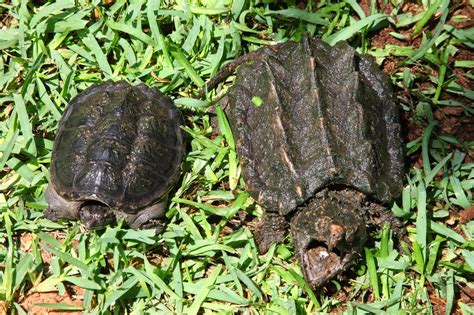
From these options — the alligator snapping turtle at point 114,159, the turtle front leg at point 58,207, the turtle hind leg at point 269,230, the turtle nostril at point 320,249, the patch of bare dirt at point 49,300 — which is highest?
the alligator snapping turtle at point 114,159

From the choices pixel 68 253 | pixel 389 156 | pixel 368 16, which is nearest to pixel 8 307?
pixel 68 253

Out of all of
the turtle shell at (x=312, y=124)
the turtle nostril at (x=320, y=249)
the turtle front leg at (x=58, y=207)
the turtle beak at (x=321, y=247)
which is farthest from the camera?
the turtle front leg at (x=58, y=207)

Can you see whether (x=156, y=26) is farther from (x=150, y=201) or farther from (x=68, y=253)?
(x=68, y=253)

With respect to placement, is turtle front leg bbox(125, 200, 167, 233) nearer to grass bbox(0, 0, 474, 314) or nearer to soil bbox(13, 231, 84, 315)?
grass bbox(0, 0, 474, 314)

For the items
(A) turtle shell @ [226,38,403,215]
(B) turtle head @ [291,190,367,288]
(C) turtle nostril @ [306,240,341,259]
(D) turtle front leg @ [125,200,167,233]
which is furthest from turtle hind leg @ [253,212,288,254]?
(D) turtle front leg @ [125,200,167,233]

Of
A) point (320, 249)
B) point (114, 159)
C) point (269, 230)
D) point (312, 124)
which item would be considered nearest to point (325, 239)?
point (320, 249)

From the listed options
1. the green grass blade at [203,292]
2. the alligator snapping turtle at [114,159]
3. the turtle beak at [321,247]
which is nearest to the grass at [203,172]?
the green grass blade at [203,292]

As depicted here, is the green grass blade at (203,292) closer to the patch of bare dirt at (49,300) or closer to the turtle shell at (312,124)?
the turtle shell at (312,124)
